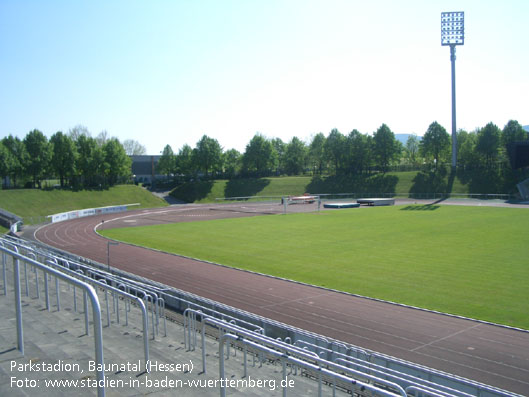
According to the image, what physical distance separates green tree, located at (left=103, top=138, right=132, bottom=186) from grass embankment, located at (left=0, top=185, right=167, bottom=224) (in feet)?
14.5

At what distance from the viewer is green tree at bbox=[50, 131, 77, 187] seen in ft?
258

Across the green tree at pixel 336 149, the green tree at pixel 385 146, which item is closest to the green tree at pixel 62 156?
the green tree at pixel 336 149

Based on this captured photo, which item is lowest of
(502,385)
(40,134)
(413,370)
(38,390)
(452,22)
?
(502,385)

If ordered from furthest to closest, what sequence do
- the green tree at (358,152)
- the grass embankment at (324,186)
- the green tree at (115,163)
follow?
the green tree at (358,152) → the grass embankment at (324,186) → the green tree at (115,163)

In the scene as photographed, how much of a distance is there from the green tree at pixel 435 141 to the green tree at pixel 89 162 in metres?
73.3

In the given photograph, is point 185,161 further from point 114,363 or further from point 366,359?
point 114,363

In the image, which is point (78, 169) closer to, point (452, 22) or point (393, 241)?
point (393, 241)

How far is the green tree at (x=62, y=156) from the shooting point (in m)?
78.5

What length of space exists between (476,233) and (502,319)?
23930 millimetres

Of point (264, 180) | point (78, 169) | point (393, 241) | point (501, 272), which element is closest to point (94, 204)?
point (78, 169)

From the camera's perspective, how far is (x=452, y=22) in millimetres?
81938

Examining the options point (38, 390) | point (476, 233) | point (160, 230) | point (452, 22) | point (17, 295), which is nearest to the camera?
point (38, 390)

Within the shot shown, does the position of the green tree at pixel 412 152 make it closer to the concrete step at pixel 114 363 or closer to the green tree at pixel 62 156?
the green tree at pixel 62 156

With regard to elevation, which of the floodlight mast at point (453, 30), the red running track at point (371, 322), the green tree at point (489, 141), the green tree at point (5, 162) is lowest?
the red running track at point (371, 322)
